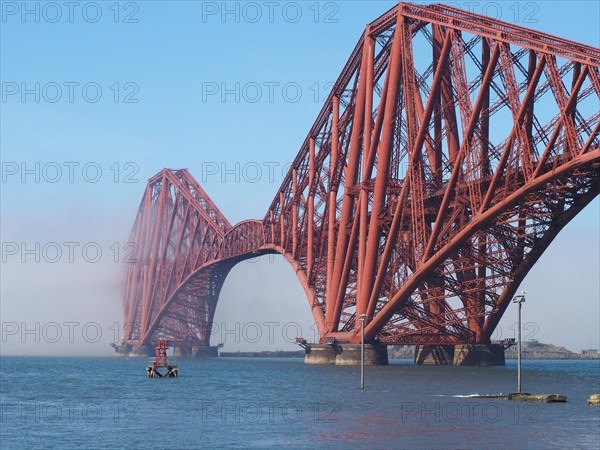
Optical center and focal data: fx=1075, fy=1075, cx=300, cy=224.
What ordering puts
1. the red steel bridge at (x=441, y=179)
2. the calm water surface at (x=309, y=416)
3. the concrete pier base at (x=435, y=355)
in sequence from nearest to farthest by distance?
A: the calm water surface at (x=309, y=416)
the red steel bridge at (x=441, y=179)
the concrete pier base at (x=435, y=355)

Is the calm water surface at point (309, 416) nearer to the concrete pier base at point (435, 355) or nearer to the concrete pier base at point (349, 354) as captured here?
the concrete pier base at point (349, 354)

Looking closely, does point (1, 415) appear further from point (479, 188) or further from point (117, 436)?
point (479, 188)

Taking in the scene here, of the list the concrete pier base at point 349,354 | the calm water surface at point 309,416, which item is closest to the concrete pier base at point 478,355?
the concrete pier base at point 349,354

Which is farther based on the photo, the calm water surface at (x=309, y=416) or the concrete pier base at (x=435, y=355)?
the concrete pier base at (x=435, y=355)

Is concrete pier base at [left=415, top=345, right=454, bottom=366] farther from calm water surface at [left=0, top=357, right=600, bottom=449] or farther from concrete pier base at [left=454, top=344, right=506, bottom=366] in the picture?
calm water surface at [left=0, top=357, right=600, bottom=449]

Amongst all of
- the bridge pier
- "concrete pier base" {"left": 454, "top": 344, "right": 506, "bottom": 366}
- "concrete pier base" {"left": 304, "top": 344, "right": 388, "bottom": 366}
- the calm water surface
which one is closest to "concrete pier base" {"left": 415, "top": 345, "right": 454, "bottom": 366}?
the bridge pier

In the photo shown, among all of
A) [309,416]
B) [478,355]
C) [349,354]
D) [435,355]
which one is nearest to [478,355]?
[478,355]
